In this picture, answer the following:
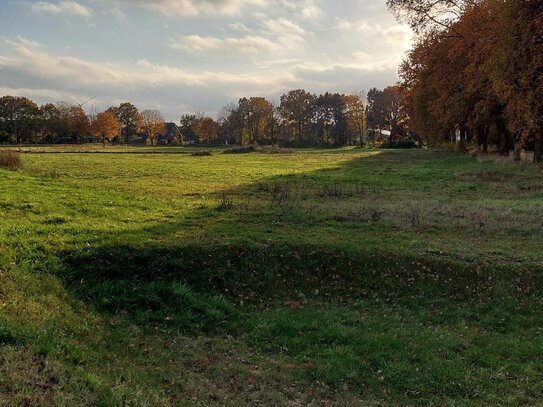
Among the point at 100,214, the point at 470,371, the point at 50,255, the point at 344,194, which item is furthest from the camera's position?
the point at 344,194

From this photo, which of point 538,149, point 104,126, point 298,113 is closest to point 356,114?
point 298,113

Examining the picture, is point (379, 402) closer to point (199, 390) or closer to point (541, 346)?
point (199, 390)

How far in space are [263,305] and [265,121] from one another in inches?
4447

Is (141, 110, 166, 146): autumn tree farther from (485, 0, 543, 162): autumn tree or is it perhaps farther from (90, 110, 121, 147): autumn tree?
(485, 0, 543, 162): autumn tree

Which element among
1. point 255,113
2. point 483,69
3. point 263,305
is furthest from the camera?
point 255,113

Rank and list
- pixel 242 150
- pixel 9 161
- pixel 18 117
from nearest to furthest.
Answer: pixel 9 161 → pixel 242 150 → pixel 18 117

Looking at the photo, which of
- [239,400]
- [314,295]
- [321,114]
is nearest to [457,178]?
[314,295]

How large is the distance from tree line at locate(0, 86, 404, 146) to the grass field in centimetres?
9942

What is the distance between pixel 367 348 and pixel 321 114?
117 metres

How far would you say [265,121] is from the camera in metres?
120

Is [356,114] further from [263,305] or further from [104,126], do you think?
[263,305]

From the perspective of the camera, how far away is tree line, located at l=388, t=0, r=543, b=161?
14422 millimetres

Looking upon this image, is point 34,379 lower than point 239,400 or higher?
higher

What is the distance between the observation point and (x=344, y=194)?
2173 cm
